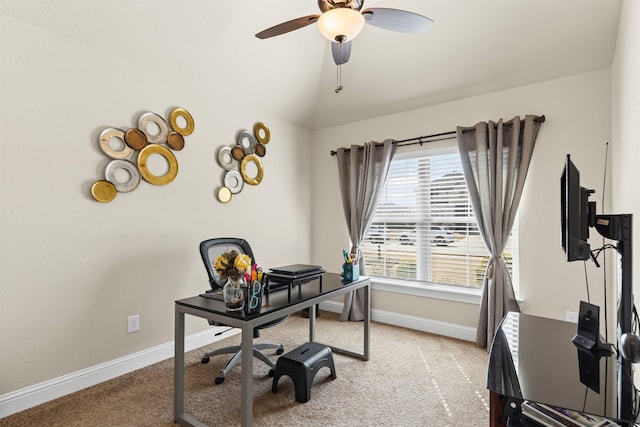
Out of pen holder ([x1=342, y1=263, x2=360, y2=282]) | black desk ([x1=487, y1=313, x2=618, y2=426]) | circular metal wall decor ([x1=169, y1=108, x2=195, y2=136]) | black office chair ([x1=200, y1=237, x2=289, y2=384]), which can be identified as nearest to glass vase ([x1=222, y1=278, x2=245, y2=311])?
A: black office chair ([x1=200, y1=237, x2=289, y2=384])

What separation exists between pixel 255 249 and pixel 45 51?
7.51ft

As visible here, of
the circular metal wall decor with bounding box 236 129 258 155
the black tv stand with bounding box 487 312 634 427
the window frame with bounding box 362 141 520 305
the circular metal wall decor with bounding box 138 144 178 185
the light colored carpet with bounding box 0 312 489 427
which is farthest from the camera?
the circular metal wall decor with bounding box 236 129 258 155

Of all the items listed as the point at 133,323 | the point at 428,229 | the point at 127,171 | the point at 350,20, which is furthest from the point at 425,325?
the point at 127,171

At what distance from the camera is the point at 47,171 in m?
2.05

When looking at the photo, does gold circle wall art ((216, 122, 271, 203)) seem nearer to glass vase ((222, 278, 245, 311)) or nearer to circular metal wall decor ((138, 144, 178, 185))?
circular metal wall decor ((138, 144, 178, 185))

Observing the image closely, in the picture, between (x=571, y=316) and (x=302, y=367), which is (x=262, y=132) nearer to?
(x=302, y=367)

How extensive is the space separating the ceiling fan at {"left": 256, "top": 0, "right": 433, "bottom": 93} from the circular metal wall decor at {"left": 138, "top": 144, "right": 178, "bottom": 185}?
1.25m

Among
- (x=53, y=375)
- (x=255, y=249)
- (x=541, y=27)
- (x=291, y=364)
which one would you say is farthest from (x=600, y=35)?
(x=53, y=375)

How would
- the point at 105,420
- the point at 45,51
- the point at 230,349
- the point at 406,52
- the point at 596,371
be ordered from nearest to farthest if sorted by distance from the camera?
the point at 596,371, the point at 105,420, the point at 45,51, the point at 230,349, the point at 406,52

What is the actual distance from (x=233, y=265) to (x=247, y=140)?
6.64 ft

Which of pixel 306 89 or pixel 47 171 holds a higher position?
pixel 306 89

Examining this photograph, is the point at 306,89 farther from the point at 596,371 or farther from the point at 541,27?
the point at 596,371

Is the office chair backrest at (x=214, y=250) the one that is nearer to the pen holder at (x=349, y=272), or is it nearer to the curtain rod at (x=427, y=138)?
the pen holder at (x=349, y=272)

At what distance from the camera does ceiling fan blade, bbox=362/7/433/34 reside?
1818mm
